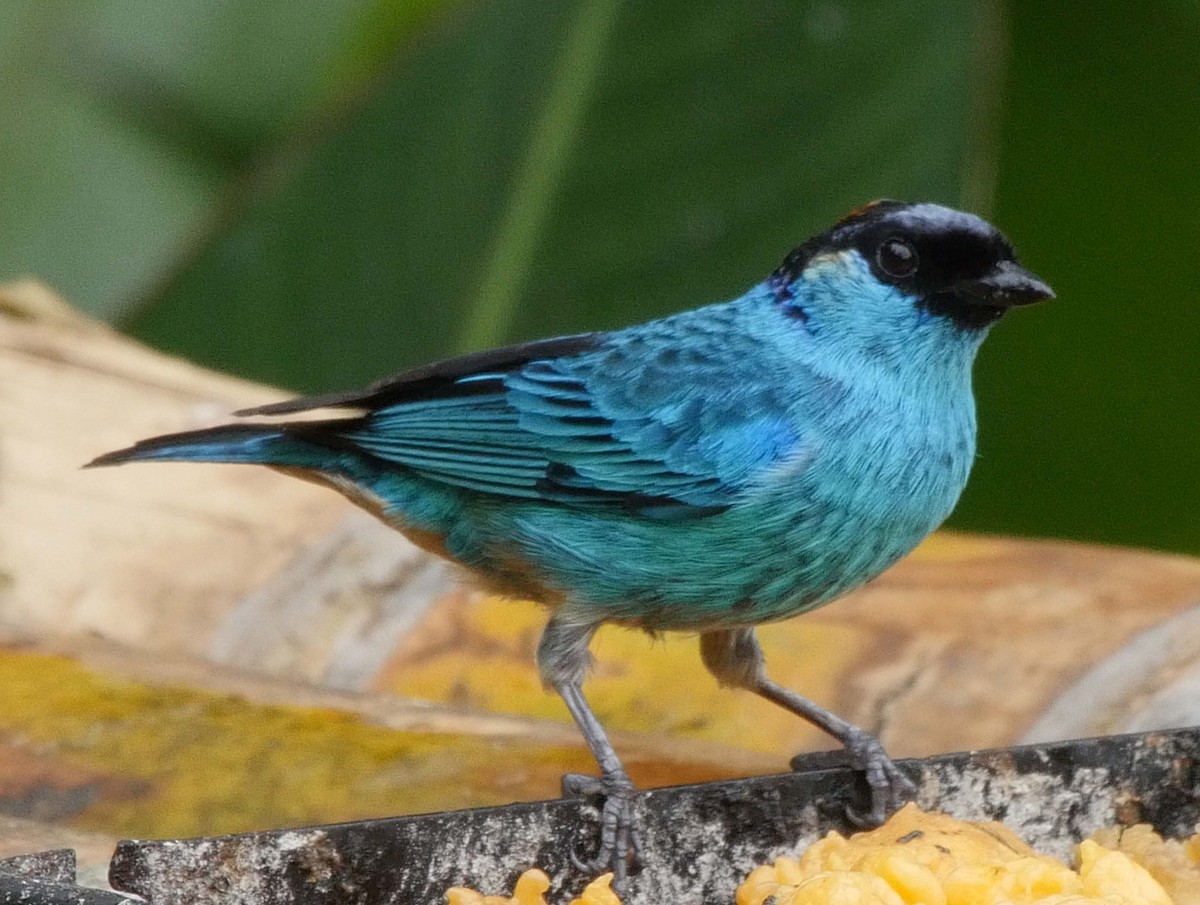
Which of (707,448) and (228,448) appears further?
(228,448)

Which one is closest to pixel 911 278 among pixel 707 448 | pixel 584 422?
pixel 707 448

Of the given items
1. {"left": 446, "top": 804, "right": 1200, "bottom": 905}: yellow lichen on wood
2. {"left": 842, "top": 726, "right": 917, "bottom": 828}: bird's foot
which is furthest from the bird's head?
{"left": 446, "top": 804, "right": 1200, "bottom": 905}: yellow lichen on wood

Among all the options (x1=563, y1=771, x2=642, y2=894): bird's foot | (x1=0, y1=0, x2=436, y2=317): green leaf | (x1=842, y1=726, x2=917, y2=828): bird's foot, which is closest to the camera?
(x1=563, y1=771, x2=642, y2=894): bird's foot

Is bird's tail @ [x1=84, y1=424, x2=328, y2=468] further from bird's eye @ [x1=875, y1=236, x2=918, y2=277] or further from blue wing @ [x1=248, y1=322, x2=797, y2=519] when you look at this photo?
bird's eye @ [x1=875, y1=236, x2=918, y2=277]

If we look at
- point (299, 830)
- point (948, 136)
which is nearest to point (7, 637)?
point (299, 830)

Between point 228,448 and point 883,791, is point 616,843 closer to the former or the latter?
point 883,791

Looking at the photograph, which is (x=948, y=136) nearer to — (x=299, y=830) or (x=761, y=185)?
(x=761, y=185)

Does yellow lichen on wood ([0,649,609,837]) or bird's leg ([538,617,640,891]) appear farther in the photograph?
yellow lichen on wood ([0,649,609,837])
